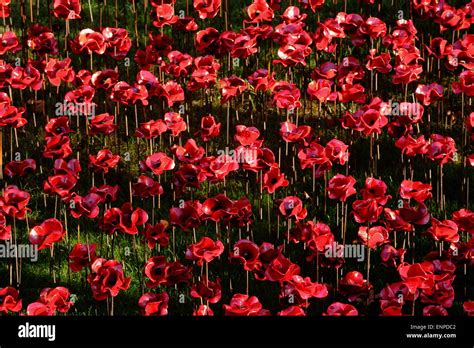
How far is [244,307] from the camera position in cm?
299

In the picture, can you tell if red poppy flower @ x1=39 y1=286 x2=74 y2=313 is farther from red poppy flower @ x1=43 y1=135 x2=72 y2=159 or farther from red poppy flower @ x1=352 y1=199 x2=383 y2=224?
red poppy flower @ x1=352 y1=199 x2=383 y2=224

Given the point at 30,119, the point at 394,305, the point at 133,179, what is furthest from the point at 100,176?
the point at 394,305

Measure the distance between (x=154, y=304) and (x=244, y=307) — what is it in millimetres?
322

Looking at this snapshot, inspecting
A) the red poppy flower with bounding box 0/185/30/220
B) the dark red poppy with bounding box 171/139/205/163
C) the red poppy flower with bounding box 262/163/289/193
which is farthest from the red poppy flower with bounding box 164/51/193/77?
the red poppy flower with bounding box 0/185/30/220

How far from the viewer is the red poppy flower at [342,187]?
328 centimetres

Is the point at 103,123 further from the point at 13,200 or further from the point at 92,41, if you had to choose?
the point at 13,200

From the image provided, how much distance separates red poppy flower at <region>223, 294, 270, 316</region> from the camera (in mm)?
2969

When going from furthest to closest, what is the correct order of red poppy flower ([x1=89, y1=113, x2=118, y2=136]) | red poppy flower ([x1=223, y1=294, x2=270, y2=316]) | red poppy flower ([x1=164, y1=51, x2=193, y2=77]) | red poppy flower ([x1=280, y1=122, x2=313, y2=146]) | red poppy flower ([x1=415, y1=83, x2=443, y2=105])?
red poppy flower ([x1=164, y1=51, x2=193, y2=77]) → red poppy flower ([x1=415, y1=83, x2=443, y2=105]) → red poppy flower ([x1=89, y1=113, x2=118, y2=136]) → red poppy flower ([x1=280, y1=122, x2=313, y2=146]) → red poppy flower ([x1=223, y1=294, x2=270, y2=316])

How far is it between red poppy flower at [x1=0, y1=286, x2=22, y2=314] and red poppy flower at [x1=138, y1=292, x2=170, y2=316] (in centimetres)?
47

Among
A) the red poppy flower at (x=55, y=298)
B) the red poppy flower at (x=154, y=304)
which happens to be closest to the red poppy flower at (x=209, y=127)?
the red poppy flower at (x=154, y=304)

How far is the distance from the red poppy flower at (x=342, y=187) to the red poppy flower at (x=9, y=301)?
47.3 inches

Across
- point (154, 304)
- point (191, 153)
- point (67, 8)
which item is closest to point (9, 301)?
point (154, 304)

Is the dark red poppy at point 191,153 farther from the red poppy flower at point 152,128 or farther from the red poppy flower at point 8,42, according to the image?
the red poppy flower at point 8,42

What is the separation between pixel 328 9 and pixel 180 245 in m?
2.58
